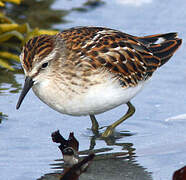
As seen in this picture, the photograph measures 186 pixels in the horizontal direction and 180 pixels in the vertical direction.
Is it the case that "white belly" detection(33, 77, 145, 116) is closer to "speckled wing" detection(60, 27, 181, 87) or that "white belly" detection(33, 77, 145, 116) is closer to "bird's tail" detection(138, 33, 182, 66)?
"speckled wing" detection(60, 27, 181, 87)

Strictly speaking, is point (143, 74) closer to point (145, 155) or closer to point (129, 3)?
point (145, 155)

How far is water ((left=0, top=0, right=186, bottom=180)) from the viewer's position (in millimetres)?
6320

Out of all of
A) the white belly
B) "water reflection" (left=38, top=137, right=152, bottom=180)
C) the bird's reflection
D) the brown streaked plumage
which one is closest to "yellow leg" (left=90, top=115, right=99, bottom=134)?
the brown streaked plumage

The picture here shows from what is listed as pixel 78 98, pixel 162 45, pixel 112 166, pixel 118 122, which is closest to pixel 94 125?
pixel 118 122

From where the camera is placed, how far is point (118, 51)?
284 inches

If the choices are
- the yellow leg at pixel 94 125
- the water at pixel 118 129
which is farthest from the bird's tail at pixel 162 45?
the yellow leg at pixel 94 125

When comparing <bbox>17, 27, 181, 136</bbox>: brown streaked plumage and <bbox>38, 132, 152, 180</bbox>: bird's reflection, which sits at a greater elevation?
<bbox>17, 27, 181, 136</bbox>: brown streaked plumage

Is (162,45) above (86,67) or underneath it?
underneath

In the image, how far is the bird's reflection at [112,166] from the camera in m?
6.15

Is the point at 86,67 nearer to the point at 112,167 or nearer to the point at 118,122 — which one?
the point at 118,122

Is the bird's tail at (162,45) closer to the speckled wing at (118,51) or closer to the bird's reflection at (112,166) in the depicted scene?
the speckled wing at (118,51)

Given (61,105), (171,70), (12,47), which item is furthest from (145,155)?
(12,47)

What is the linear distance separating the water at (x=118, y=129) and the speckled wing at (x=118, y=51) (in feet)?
2.15

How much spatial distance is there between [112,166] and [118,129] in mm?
1235
